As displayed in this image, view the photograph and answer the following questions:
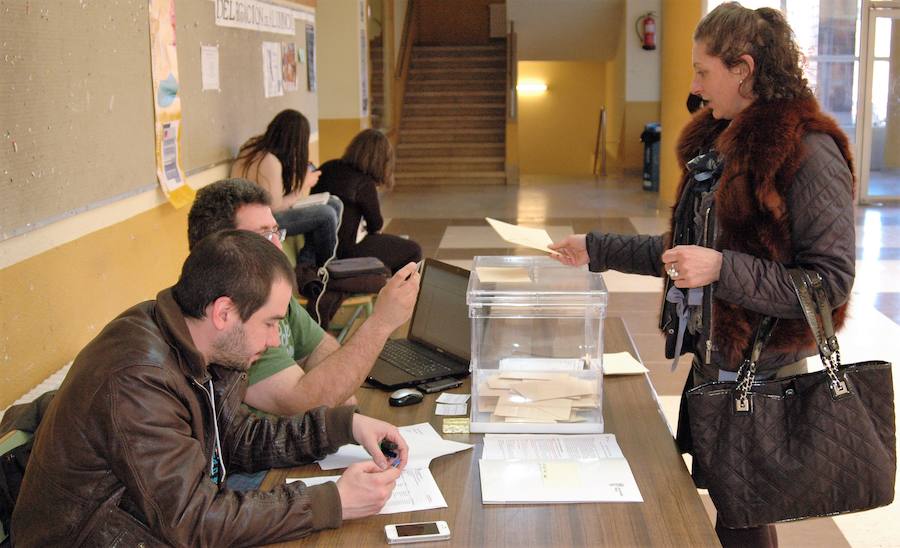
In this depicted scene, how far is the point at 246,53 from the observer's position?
5.41 m

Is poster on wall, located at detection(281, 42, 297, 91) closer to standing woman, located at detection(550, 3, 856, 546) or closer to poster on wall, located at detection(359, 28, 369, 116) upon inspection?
poster on wall, located at detection(359, 28, 369, 116)

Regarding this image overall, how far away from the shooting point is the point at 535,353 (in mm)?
2271

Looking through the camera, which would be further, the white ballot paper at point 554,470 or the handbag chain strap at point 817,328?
the handbag chain strap at point 817,328

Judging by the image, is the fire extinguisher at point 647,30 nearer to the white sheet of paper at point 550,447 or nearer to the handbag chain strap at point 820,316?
the handbag chain strap at point 820,316

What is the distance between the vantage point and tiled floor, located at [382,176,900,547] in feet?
10.4

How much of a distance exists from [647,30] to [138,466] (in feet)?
39.9

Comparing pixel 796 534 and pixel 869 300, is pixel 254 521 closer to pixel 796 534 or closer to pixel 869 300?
pixel 796 534

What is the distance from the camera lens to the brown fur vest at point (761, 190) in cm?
202

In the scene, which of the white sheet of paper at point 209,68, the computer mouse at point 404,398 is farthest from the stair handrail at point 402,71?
the computer mouse at point 404,398

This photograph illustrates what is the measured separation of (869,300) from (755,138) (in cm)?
454

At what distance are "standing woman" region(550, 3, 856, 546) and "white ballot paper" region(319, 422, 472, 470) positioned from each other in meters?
0.55

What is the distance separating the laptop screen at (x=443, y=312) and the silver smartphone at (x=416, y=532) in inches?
35.7

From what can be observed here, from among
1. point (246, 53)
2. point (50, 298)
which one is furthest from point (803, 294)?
point (246, 53)

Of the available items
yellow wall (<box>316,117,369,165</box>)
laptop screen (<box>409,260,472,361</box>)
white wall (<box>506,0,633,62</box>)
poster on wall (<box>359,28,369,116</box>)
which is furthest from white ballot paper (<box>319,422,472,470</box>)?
white wall (<box>506,0,633,62</box>)
